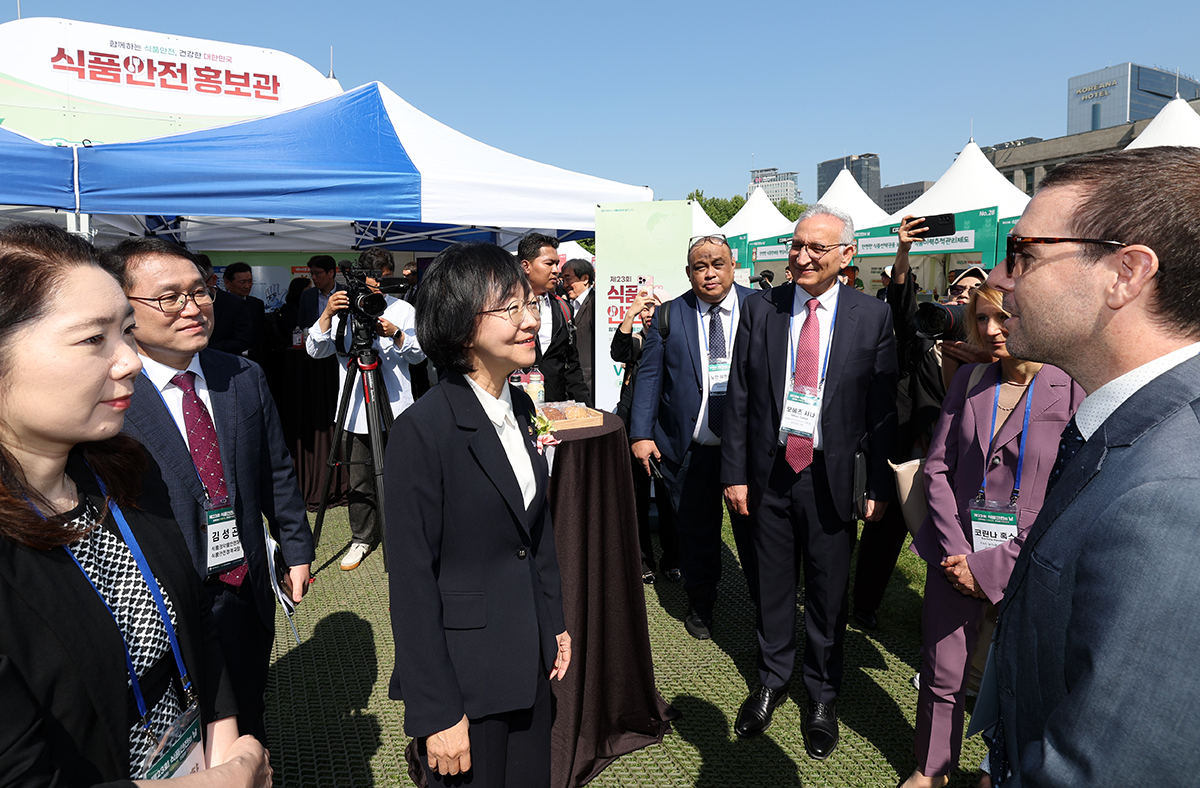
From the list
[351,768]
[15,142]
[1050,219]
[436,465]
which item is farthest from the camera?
[15,142]

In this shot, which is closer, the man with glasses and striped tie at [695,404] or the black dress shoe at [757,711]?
the black dress shoe at [757,711]

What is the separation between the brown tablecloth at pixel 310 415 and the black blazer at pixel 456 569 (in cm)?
451

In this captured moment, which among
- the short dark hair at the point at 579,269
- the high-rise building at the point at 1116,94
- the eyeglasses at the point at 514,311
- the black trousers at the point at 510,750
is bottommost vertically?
the black trousers at the point at 510,750

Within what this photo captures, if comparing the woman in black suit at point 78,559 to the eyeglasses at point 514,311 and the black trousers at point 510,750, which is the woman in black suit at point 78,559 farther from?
the eyeglasses at point 514,311

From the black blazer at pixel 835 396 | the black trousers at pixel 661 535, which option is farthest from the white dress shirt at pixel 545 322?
the black blazer at pixel 835 396

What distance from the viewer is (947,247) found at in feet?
46.8

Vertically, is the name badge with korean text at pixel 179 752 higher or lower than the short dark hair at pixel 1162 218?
lower

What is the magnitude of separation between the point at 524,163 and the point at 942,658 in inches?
183

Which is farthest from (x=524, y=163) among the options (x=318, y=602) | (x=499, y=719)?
(x=499, y=719)

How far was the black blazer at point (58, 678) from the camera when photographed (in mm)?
816

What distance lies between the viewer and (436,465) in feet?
5.25

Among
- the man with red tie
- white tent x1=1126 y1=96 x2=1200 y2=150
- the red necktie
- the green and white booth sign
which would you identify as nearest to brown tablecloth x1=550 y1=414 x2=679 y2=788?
the man with red tie

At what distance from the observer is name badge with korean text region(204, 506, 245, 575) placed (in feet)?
6.46

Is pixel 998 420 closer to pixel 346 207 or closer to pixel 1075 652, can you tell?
pixel 1075 652
